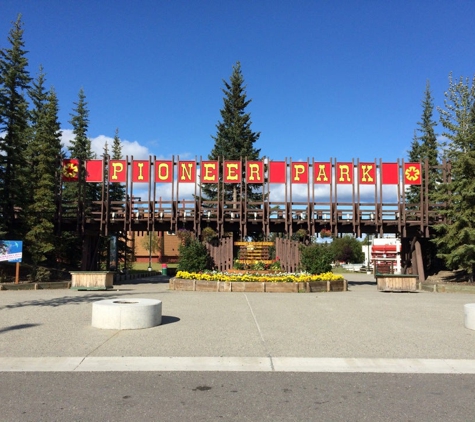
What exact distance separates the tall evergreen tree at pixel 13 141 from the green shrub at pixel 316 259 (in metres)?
16.8

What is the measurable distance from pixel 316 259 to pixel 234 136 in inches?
1171

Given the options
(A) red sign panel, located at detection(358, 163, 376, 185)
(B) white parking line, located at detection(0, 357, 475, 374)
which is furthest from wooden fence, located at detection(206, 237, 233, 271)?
(B) white parking line, located at detection(0, 357, 475, 374)

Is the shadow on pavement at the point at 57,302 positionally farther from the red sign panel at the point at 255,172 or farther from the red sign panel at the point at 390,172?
the red sign panel at the point at 390,172

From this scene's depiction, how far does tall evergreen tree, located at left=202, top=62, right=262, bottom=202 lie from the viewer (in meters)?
50.2

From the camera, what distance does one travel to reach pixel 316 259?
76.5 feet

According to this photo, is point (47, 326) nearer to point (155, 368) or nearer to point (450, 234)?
point (155, 368)

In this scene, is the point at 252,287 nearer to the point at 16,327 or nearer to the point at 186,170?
the point at 186,170

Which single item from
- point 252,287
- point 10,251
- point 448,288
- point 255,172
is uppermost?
point 255,172

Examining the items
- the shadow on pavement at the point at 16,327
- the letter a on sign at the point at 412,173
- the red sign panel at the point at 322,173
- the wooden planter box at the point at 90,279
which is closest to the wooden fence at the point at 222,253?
the wooden planter box at the point at 90,279

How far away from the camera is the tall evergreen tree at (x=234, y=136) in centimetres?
5022

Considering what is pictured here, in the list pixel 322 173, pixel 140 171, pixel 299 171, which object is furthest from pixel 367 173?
pixel 140 171

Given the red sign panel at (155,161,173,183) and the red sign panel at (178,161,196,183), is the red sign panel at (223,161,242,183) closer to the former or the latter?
the red sign panel at (178,161,196,183)

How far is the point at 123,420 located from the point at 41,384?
6.24 ft

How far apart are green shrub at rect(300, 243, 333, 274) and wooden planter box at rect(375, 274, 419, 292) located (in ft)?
8.96
